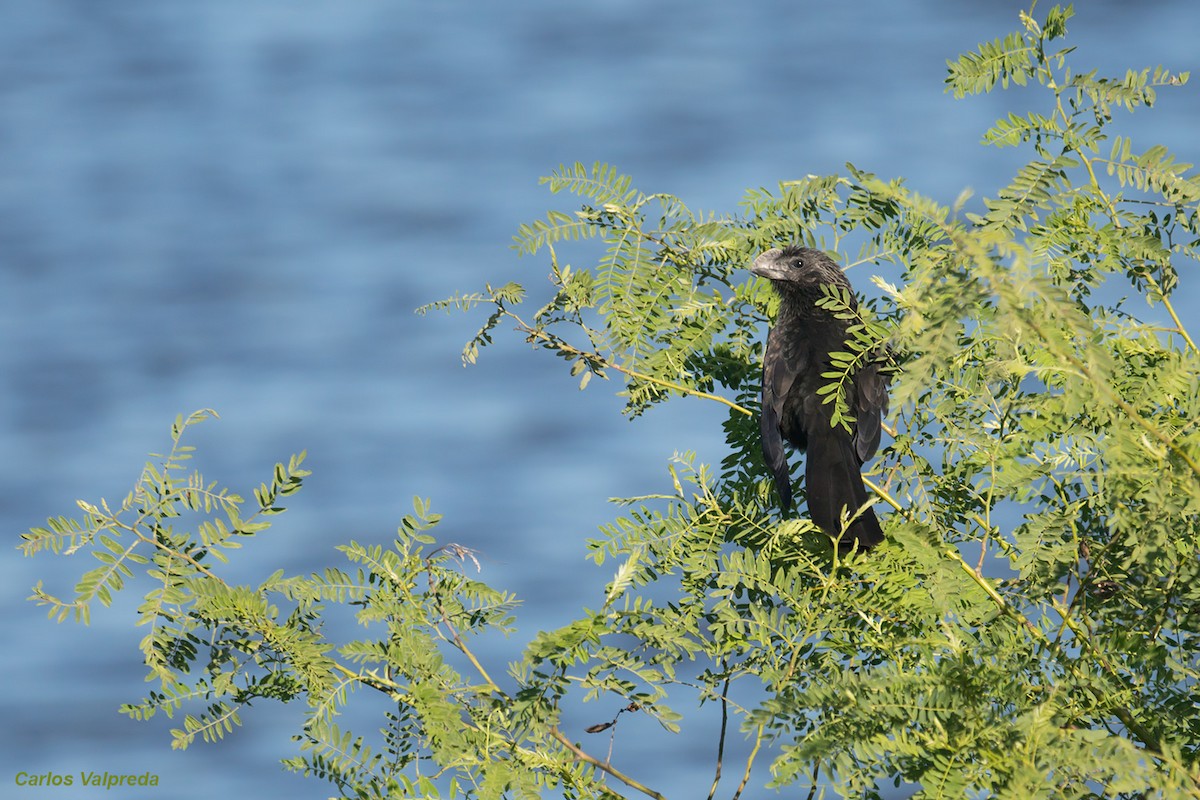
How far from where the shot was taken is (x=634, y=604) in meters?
2.23

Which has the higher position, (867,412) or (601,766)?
(867,412)

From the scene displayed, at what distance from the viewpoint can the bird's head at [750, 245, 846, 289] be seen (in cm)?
450

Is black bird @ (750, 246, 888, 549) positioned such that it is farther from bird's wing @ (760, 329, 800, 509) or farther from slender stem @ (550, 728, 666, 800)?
slender stem @ (550, 728, 666, 800)

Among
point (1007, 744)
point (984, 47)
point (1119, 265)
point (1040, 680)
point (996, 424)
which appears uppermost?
point (984, 47)

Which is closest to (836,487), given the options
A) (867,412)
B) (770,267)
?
(867,412)

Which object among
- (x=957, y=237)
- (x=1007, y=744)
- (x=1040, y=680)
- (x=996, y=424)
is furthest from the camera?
(x=996, y=424)

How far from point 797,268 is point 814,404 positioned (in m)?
0.66

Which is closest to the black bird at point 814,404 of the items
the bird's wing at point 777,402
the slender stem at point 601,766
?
the bird's wing at point 777,402

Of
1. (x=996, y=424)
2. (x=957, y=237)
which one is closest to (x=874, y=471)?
(x=996, y=424)

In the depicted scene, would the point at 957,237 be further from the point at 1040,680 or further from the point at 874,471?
the point at 874,471

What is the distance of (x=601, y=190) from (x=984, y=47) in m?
0.82

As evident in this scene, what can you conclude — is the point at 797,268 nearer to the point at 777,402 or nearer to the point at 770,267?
the point at 770,267

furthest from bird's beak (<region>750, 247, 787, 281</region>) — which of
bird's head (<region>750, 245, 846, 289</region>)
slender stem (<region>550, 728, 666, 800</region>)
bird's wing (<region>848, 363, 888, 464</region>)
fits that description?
slender stem (<region>550, 728, 666, 800</region>)

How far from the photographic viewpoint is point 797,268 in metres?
4.61
